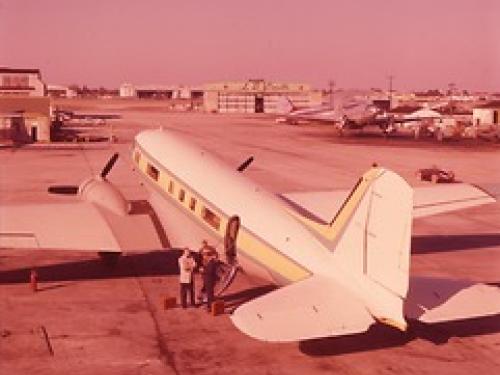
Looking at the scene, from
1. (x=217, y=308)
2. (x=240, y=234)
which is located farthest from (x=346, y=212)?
(x=217, y=308)

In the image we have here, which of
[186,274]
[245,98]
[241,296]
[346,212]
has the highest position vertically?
[245,98]

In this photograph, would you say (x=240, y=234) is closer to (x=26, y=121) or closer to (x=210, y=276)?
(x=210, y=276)

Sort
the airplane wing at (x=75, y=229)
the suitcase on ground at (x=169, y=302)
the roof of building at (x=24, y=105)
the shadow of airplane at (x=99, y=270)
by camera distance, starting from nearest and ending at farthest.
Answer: the suitcase on ground at (x=169, y=302)
the airplane wing at (x=75, y=229)
the shadow of airplane at (x=99, y=270)
the roof of building at (x=24, y=105)

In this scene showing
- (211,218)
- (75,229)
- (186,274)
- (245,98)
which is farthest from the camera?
(245,98)

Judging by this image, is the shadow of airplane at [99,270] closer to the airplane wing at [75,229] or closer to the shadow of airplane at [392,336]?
the airplane wing at [75,229]

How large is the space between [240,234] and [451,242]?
1232 centimetres

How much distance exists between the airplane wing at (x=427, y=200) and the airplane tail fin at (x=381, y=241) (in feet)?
26.6

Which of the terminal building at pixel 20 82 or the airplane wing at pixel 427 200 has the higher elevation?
the terminal building at pixel 20 82

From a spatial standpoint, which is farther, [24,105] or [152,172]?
[24,105]

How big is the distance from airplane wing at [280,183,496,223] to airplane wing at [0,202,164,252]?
16.2 feet

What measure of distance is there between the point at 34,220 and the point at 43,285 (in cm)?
196

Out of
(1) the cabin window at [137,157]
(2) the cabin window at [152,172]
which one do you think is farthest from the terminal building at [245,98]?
(2) the cabin window at [152,172]

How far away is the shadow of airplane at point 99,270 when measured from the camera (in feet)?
68.4

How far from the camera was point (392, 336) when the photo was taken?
15.9 m
